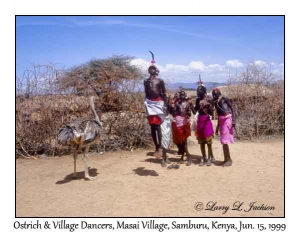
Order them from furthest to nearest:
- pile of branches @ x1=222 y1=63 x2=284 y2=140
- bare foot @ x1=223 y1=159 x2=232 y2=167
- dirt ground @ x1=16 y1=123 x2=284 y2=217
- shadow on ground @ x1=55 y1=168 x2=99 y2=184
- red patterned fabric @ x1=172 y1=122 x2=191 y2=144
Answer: pile of branches @ x1=222 y1=63 x2=284 y2=140 → red patterned fabric @ x1=172 y1=122 x2=191 y2=144 → bare foot @ x1=223 y1=159 x2=232 y2=167 → shadow on ground @ x1=55 y1=168 x2=99 y2=184 → dirt ground @ x1=16 y1=123 x2=284 y2=217

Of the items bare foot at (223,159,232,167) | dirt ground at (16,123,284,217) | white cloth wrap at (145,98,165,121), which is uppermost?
white cloth wrap at (145,98,165,121)

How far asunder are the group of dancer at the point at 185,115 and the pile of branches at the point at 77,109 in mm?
1621

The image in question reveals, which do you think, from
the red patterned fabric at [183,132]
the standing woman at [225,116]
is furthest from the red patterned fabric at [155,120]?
the standing woman at [225,116]

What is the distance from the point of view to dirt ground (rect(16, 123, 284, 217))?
4375 mm

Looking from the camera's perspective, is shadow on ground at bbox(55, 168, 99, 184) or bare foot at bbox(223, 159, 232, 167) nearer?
shadow on ground at bbox(55, 168, 99, 184)

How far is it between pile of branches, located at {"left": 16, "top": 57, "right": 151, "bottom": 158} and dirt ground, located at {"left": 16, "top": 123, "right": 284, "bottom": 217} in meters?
0.57

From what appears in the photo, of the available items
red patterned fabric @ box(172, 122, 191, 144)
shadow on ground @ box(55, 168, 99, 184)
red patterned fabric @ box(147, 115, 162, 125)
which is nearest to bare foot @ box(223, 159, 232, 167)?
red patterned fabric @ box(172, 122, 191, 144)

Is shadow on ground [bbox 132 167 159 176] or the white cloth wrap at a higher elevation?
the white cloth wrap

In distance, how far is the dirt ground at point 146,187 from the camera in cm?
438

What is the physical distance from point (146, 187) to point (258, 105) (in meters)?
6.37

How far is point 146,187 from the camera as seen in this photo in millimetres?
5293

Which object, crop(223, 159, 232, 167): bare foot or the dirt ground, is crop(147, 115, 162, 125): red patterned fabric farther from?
crop(223, 159, 232, 167): bare foot

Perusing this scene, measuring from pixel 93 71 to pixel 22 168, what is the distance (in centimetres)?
362

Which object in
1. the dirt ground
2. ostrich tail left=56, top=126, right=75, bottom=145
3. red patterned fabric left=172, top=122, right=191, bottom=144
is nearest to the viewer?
the dirt ground
